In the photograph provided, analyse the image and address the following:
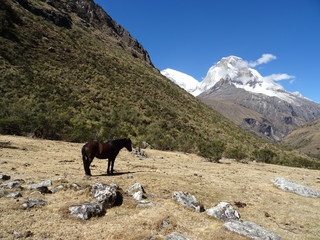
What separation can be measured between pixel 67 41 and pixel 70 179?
62298 millimetres

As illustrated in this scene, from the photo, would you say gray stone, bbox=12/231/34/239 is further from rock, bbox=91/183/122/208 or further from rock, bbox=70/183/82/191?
rock, bbox=70/183/82/191

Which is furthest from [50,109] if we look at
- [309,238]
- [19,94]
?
[309,238]

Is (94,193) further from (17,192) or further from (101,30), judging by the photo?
(101,30)

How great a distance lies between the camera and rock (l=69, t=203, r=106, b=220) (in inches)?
348

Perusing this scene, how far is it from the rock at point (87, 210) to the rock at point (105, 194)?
448 mm

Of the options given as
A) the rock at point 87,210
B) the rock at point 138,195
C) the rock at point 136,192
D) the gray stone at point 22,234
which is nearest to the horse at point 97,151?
the rock at point 136,192

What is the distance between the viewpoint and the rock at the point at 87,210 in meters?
8.83

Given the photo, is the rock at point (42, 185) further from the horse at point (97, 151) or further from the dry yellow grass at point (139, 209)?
the horse at point (97, 151)

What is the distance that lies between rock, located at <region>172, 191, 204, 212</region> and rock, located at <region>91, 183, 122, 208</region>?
276 centimetres

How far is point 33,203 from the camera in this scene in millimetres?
9219

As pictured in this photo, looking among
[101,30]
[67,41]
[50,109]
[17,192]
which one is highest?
[101,30]

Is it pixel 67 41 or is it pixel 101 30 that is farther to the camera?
pixel 101 30

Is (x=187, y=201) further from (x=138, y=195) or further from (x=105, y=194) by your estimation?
(x=105, y=194)

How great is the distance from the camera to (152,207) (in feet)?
34.3
